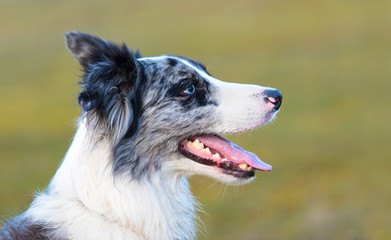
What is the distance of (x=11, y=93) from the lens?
32.5m

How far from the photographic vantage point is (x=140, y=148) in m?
5.66

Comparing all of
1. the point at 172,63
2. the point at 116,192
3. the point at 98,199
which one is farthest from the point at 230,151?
the point at 98,199

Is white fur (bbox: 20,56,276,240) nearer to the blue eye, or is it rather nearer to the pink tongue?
the pink tongue

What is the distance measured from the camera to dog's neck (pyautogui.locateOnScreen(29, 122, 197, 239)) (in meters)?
5.35

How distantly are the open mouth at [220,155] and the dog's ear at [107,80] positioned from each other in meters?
0.56

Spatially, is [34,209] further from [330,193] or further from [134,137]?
[330,193]

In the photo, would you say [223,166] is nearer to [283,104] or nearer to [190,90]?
[190,90]

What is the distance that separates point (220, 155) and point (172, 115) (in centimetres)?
53

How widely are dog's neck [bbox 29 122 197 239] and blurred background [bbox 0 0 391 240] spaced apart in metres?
0.73

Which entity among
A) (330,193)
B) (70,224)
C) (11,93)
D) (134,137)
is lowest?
(11,93)

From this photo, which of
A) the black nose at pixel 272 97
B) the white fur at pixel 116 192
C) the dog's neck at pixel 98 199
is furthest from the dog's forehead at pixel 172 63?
the dog's neck at pixel 98 199

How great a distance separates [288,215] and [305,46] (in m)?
28.4

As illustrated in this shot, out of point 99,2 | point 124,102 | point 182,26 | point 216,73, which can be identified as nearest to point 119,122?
point 124,102

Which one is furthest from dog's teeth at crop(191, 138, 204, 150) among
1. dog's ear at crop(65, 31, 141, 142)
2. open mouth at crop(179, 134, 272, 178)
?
dog's ear at crop(65, 31, 141, 142)
